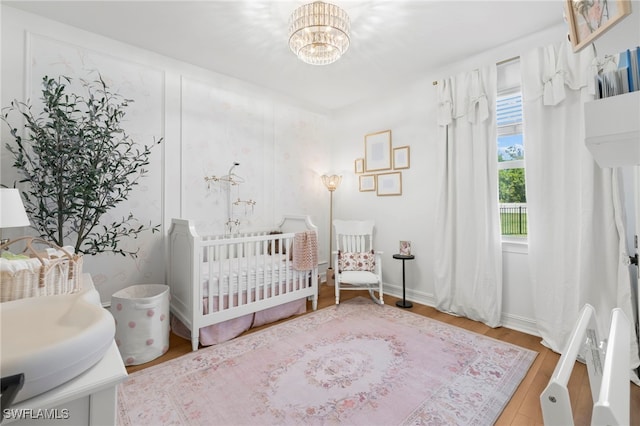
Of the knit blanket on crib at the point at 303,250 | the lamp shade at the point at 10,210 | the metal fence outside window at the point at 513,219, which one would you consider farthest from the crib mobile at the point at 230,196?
the metal fence outside window at the point at 513,219

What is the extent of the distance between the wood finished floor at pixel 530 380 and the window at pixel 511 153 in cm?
93

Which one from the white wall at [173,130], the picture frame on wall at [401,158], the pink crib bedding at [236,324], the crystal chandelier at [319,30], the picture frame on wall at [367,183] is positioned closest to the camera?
the crystal chandelier at [319,30]

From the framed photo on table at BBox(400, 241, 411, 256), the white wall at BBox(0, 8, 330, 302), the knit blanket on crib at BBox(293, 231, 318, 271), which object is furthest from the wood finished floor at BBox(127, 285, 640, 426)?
the white wall at BBox(0, 8, 330, 302)

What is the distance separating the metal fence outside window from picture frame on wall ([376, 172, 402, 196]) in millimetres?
1133

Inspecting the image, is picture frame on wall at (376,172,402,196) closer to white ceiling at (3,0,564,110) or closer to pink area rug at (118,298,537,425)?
white ceiling at (3,0,564,110)

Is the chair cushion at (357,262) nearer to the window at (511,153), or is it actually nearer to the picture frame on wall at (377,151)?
the picture frame on wall at (377,151)

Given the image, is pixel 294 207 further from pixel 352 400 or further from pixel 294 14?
pixel 352 400

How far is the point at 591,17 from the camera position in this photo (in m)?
1.08

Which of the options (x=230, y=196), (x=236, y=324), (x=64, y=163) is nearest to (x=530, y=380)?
(x=236, y=324)

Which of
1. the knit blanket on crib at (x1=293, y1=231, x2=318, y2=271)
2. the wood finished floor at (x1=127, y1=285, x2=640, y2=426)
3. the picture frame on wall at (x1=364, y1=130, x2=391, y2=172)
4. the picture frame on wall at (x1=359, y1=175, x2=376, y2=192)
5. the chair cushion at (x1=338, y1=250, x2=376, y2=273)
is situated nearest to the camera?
the wood finished floor at (x1=127, y1=285, x2=640, y2=426)

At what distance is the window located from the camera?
8.74 ft

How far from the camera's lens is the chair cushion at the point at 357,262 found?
3.34 meters

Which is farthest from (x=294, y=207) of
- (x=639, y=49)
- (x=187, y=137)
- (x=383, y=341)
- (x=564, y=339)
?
(x=639, y=49)

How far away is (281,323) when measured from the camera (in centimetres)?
279
